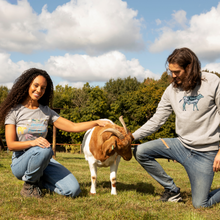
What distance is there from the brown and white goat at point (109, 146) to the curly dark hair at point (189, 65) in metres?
1.33

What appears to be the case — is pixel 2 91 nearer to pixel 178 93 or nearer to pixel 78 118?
pixel 78 118

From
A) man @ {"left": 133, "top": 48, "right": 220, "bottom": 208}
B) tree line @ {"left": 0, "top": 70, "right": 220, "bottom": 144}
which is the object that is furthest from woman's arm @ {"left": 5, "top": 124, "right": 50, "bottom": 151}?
tree line @ {"left": 0, "top": 70, "right": 220, "bottom": 144}

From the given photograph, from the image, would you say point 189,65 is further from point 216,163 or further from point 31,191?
point 31,191

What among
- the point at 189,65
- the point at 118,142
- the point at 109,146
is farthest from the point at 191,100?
the point at 109,146

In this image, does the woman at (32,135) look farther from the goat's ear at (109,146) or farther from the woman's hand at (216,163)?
the woman's hand at (216,163)

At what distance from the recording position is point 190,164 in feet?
13.6

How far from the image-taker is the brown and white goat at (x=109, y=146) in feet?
14.1

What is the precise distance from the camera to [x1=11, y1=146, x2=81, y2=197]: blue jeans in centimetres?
384

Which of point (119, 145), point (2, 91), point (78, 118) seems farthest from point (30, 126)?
point (2, 91)

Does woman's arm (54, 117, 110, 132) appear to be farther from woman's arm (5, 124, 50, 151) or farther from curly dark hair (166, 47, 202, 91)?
curly dark hair (166, 47, 202, 91)

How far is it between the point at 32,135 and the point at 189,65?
290 cm

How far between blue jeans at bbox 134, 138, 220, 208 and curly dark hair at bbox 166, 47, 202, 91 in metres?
1.09

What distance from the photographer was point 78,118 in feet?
121

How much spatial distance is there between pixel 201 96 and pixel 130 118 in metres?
36.0
